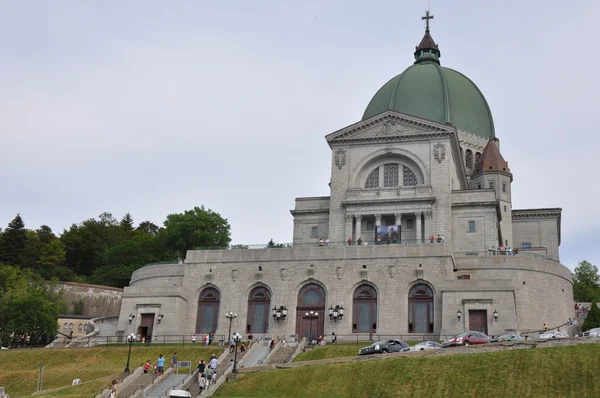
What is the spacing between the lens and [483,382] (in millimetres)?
39656

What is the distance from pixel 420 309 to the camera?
63062mm

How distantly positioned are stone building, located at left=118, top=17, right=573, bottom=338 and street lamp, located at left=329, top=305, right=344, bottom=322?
113 millimetres

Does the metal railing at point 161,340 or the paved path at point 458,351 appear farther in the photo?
the metal railing at point 161,340

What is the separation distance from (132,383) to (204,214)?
53.8 m

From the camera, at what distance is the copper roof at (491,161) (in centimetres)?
9512

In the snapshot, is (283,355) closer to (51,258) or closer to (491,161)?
(491,161)

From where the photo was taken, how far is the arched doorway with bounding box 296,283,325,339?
64312 mm

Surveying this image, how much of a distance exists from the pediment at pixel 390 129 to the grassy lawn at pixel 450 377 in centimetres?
3997

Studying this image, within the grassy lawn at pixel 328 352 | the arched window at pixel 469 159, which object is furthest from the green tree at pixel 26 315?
the arched window at pixel 469 159

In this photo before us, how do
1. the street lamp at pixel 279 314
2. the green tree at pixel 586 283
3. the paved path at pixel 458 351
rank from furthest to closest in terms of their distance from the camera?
1. the green tree at pixel 586 283
2. the street lamp at pixel 279 314
3. the paved path at pixel 458 351

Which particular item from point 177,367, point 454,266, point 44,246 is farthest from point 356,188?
point 44,246

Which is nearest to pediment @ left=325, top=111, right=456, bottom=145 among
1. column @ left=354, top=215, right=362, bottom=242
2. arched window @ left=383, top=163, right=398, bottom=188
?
arched window @ left=383, top=163, right=398, bottom=188

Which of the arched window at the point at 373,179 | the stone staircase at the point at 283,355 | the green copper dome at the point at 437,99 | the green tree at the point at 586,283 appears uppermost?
the green copper dome at the point at 437,99

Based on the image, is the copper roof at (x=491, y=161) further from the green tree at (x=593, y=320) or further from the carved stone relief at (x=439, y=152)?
the green tree at (x=593, y=320)
